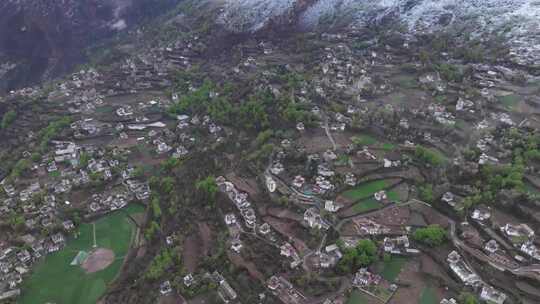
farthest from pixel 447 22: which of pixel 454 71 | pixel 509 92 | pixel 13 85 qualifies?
pixel 13 85

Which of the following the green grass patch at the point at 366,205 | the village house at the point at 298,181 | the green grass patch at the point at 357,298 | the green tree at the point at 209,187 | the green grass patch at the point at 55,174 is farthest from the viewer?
the green grass patch at the point at 55,174

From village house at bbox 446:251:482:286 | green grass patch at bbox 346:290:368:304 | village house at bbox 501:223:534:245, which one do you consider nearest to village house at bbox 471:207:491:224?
village house at bbox 501:223:534:245

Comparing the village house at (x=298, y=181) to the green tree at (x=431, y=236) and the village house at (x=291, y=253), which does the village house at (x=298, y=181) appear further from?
the green tree at (x=431, y=236)

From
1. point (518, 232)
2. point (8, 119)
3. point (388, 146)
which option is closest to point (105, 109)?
point (8, 119)

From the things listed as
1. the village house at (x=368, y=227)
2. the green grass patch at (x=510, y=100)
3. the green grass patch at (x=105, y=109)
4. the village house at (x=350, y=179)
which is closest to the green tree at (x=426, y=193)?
the village house at (x=368, y=227)

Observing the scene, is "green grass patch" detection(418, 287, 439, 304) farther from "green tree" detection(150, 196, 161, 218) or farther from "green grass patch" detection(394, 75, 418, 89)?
"green grass patch" detection(394, 75, 418, 89)

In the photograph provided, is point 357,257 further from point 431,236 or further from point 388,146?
point 388,146
